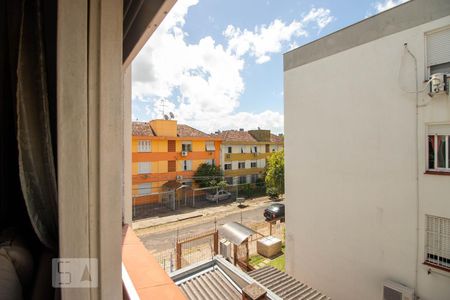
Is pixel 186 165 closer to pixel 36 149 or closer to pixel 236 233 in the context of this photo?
pixel 236 233

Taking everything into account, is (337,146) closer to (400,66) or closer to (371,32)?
(400,66)

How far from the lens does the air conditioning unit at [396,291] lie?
4.49 meters

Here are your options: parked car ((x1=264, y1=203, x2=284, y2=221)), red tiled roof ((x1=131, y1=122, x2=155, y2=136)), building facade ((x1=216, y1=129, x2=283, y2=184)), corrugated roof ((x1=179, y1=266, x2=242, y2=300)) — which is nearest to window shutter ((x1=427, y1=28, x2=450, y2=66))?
corrugated roof ((x1=179, y1=266, x2=242, y2=300))

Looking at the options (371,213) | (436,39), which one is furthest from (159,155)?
(436,39)

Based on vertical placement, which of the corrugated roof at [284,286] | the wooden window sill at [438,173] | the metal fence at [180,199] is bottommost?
the metal fence at [180,199]

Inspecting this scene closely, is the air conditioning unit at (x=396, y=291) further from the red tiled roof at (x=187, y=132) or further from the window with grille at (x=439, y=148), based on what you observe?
the red tiled roof at (x=187, y=132)

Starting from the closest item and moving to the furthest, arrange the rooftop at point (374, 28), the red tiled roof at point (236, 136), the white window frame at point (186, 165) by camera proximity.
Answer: the rooftop at point (374, 28), the white window frame at point (186, 165), the red tiled roof at point (236, 136)

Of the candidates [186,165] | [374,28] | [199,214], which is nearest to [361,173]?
[374,28]

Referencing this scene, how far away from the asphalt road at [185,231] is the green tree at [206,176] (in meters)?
4.15

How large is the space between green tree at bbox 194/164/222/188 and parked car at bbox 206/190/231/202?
83 centimetres

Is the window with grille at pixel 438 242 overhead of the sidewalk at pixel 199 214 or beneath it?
overhead

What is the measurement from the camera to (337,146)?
5.72m

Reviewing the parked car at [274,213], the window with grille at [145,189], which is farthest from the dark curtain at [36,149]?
the window with grille at [145,189]

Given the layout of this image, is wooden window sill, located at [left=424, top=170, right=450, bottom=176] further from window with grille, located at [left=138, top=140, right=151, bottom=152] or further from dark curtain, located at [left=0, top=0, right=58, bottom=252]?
window with grille, located at [left=138, top=140, right=151, bottom=152]
